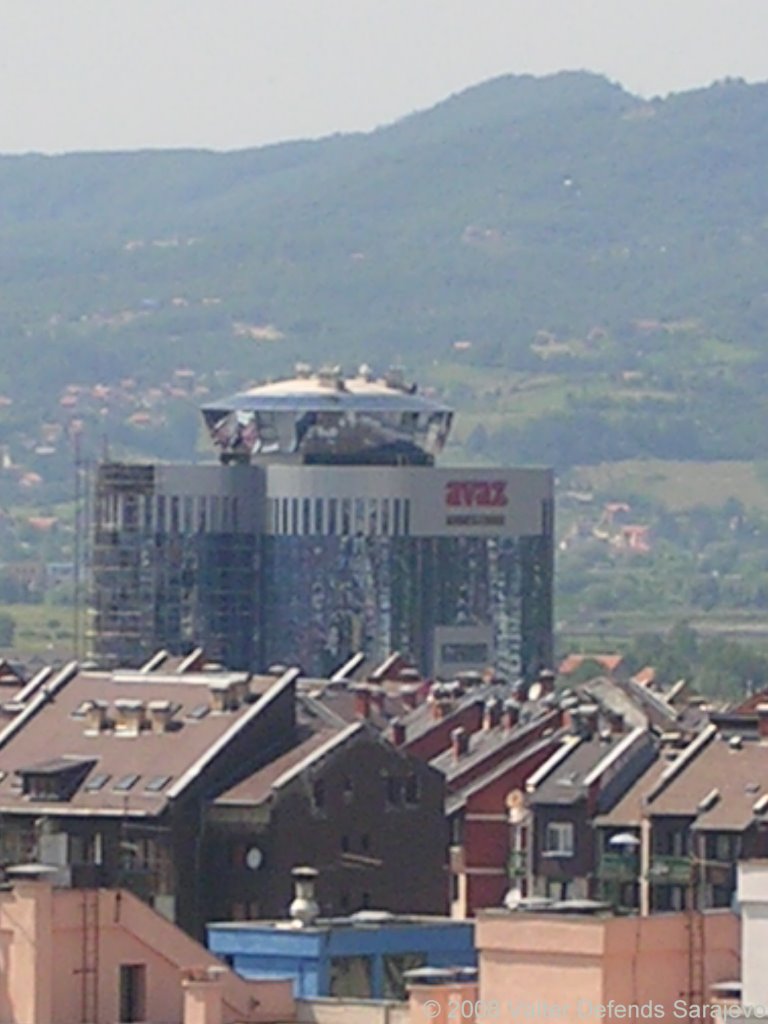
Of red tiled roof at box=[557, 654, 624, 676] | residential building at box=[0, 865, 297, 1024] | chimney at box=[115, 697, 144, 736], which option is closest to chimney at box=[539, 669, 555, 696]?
chimney at box=[115, 697, 144, 736]

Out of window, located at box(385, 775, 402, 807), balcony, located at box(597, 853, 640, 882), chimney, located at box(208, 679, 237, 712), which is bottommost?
balcony, located at box(597, 853, 640, 882)

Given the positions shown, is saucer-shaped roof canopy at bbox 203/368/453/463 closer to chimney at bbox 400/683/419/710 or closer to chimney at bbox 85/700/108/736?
chimney at bbox 400/683/419/710

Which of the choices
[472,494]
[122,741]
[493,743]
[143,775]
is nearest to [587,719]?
[493,743]

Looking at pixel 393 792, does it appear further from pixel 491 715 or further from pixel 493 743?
pixel 491 715

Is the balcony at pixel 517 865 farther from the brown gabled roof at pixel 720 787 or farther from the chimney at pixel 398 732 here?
the chimney at pixel 398 732

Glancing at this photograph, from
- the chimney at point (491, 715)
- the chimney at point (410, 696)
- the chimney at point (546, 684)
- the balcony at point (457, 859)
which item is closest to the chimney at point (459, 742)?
the chimney at point (491, 715)
